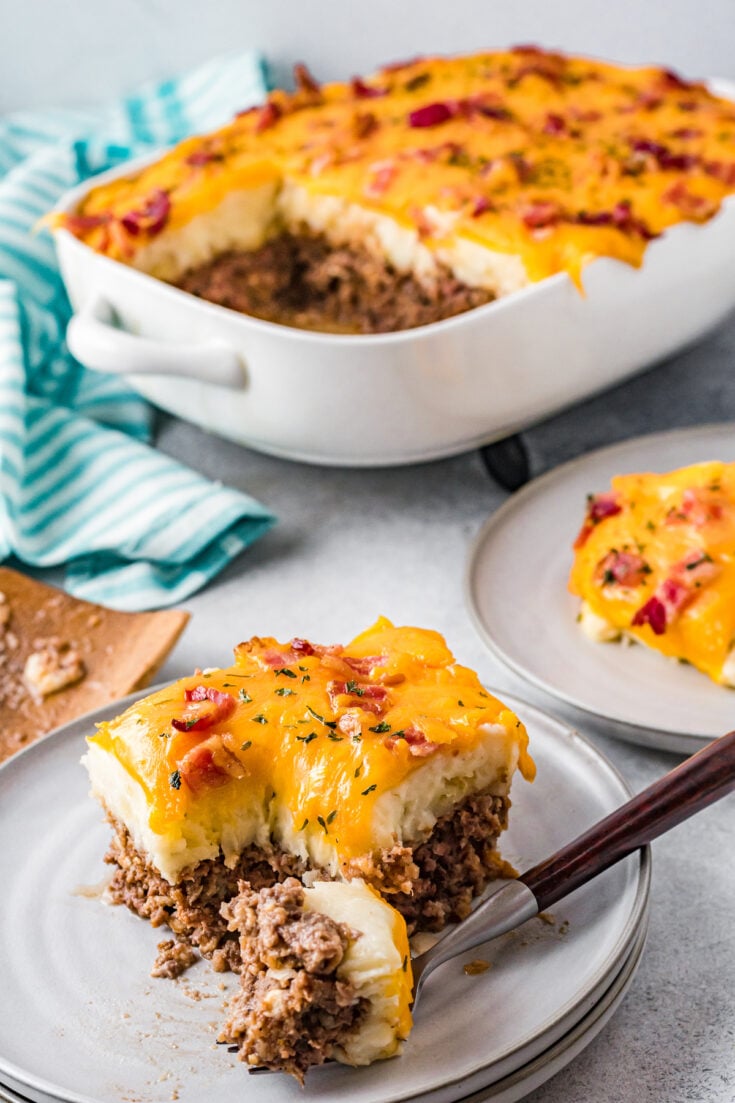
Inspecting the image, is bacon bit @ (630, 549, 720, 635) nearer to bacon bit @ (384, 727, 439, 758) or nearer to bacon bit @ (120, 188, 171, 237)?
bacon bit @ (384, 727, 439, 758)

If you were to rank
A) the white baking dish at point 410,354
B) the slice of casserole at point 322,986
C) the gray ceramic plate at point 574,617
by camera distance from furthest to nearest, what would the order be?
the white baking dish at point 410,354 < the gray ceramic plate at point 574,617 < the slice of casserole at point 322,986

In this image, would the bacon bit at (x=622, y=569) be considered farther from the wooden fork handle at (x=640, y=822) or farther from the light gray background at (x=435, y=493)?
the wooden fork handle at (x=640, y=822)

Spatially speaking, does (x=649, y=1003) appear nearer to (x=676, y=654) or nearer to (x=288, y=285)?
(x=676, y=654)

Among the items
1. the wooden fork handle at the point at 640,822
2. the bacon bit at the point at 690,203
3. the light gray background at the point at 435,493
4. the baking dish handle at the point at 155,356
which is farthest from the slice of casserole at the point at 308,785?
the bacon bit at the point at 690,203

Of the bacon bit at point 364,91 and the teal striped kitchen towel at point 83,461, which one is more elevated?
the bacon bit at point 364,91

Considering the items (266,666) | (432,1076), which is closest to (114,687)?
(266,666)

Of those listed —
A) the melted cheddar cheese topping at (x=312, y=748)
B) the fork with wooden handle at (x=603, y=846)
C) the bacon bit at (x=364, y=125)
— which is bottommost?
the fork with wooden handle at (x=603, y=846)
